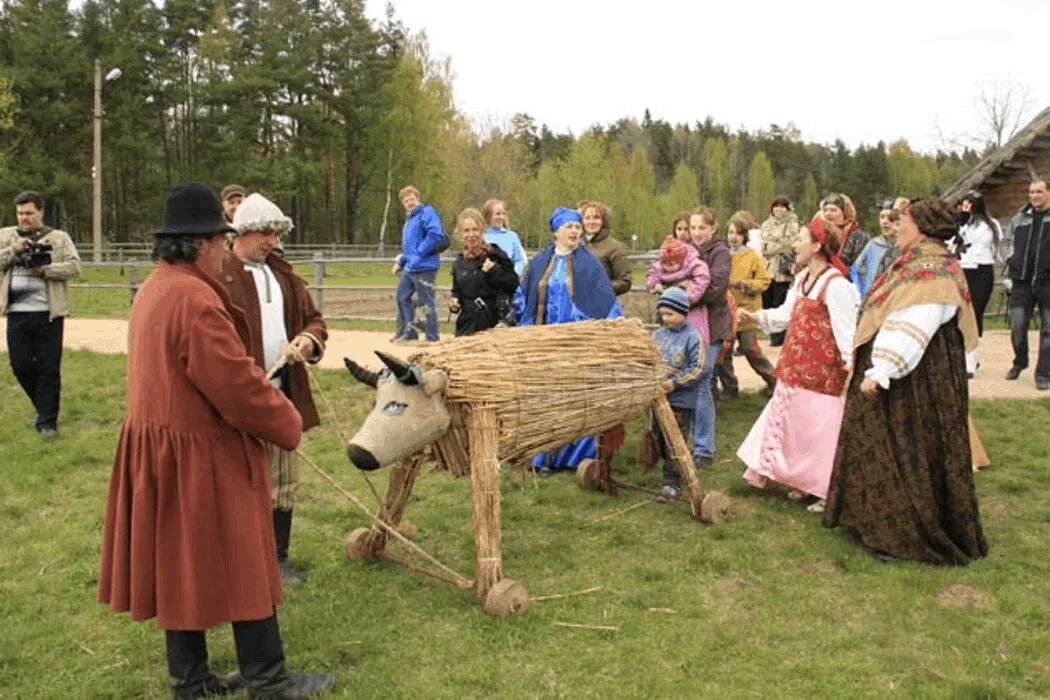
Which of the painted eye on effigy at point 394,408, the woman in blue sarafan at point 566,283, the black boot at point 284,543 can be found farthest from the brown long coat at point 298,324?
the woman in blue sarafan at point 566,283

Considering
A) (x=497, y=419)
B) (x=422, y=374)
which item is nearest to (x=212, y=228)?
(x=422, y=374)

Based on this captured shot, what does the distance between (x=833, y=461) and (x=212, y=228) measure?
3828mm

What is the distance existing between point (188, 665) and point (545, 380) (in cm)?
211

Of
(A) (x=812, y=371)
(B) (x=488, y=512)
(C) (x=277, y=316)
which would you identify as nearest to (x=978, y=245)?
(A) (x=812, y=371)

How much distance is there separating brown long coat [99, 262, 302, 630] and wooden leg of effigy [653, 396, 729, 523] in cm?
290

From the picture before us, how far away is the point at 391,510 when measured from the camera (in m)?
4.71

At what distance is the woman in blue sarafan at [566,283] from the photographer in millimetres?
6176

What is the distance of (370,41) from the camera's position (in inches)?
1569

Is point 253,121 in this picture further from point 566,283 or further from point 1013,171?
point 566,283

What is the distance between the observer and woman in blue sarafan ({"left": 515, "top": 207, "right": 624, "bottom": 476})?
618cm

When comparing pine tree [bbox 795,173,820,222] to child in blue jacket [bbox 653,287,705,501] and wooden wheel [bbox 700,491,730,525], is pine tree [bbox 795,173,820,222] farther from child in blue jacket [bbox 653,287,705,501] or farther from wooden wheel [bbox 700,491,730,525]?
wooden wheel [bbox 700,491,730,525]

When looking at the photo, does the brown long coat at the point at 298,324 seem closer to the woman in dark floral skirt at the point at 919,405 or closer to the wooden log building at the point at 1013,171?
the woman in dark floral skirt at the point at 919,405

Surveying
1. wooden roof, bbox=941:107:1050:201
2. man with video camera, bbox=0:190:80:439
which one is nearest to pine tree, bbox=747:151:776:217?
wooden roof, bbox=941:107:1050:201

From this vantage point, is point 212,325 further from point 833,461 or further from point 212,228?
point 833,461
